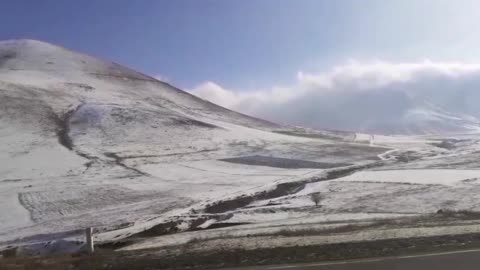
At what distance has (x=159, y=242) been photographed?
19.3m

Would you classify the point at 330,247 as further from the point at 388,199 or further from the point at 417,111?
the point at 417,111

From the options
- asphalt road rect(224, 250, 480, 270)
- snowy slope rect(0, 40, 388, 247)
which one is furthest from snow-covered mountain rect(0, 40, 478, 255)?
asphalt road rect(224, 250, 480, 270)

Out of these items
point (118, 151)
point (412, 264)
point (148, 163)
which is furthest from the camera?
point (118, 151)

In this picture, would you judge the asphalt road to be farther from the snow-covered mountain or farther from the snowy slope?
the snowy slope

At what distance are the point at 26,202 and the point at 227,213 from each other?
15.5 meters

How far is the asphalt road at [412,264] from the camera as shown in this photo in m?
9.47

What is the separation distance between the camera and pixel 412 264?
976cm

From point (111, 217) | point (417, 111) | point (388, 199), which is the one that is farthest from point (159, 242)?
point (417, 111)

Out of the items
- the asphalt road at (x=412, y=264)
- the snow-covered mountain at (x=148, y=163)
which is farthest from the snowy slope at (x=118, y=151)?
the asphalt road at (x=412, y=264)

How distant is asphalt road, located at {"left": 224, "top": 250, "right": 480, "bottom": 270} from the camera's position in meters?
9.47

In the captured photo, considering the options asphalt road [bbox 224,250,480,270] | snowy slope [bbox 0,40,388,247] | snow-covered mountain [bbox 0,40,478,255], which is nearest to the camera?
asphalt road [bbox 224,250,480,270]

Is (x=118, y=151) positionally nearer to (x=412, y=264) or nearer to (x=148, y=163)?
(x=148, y=163)

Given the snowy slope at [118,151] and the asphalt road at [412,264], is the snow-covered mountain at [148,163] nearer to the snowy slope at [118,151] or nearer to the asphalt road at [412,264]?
the snowy slope at [118,151]

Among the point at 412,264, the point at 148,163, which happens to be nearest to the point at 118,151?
the point at 148,163
